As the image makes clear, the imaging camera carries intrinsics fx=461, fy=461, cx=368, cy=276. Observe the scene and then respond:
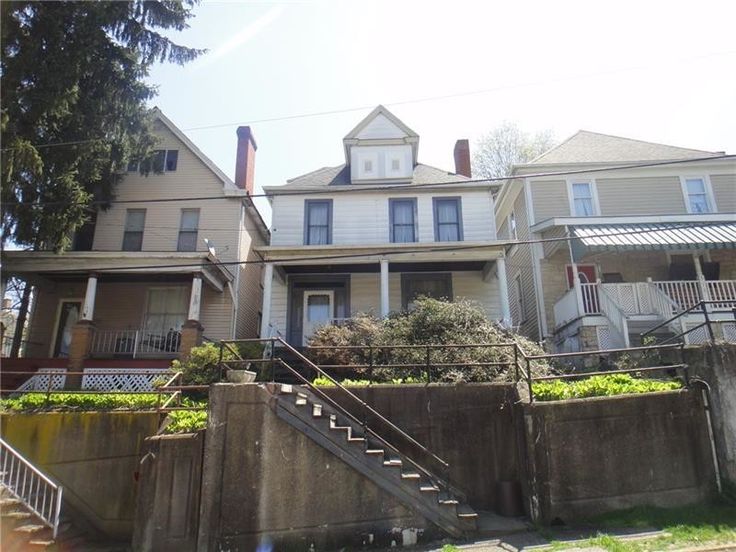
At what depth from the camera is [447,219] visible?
17406 millimetres

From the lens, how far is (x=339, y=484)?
7.47 m

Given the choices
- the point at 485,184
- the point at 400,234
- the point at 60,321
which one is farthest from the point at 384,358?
the point at 60,321

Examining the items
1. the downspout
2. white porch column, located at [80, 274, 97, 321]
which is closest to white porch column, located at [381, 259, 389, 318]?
the downspout

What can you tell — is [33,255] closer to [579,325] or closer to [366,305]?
[366,305]

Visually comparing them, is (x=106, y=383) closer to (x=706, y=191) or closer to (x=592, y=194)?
(x=592, y=194)

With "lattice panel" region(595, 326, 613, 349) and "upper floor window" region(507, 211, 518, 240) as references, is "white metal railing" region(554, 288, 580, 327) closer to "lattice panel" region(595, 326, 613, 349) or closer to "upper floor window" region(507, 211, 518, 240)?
"lattice panel" region(595, 326, 613, 349)

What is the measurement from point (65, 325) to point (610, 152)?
22.3 m

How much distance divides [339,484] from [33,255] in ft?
42.9

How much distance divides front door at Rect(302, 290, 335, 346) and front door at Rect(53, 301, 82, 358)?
8321 millimetres

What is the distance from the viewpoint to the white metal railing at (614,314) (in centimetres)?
1284

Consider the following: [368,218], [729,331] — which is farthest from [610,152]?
[368,218]

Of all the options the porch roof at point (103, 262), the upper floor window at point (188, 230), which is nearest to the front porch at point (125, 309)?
the porch roof at point (103, 262)

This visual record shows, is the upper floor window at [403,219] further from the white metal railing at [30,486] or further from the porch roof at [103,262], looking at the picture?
the white metal railing at [30,486]

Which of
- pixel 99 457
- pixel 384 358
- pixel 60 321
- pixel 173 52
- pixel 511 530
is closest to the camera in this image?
pixel 511 530
